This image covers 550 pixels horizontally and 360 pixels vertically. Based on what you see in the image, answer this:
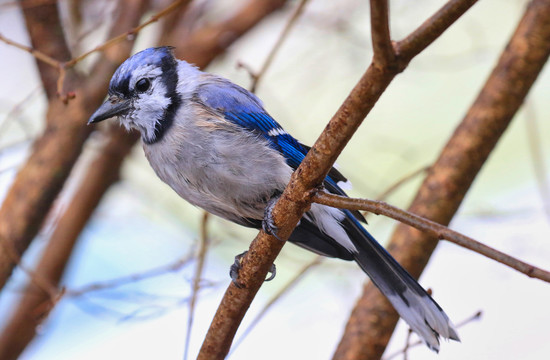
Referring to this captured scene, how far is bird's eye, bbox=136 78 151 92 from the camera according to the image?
2438 mm

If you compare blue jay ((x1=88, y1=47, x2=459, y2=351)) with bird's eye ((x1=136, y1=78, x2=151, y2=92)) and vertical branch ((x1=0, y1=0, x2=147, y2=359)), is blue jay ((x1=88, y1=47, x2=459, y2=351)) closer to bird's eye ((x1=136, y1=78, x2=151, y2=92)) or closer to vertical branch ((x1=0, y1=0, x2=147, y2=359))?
bird's eye ((x1=136, y1=78, x2=151, y2=92))

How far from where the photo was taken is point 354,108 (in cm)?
152

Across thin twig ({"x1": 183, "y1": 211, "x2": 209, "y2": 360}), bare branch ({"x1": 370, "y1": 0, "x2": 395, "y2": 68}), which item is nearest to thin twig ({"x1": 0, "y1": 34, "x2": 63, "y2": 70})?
thin twig ({"x1": 183, "y1": 211, "x2": 209, "y2": 360})

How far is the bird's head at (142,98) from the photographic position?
7.84ft

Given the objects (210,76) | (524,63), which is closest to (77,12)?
(210,76)

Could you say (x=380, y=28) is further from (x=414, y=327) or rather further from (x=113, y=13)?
(x=113, y=13)

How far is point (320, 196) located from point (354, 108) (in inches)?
10.3

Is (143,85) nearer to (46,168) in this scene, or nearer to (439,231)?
(46,168)

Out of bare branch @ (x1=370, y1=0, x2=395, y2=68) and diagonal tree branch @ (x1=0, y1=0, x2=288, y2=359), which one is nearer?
bare branch @ (x1=370, y1=0, x2=395, y2=68)

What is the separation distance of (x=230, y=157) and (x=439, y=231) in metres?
1.02

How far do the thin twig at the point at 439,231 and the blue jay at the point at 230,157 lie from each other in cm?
73

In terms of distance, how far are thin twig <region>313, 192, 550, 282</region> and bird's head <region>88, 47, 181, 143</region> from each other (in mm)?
980

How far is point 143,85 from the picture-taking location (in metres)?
2.45

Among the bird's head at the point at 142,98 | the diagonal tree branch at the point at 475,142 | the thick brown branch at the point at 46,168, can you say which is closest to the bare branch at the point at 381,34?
the bird's head at the point at 142,98
